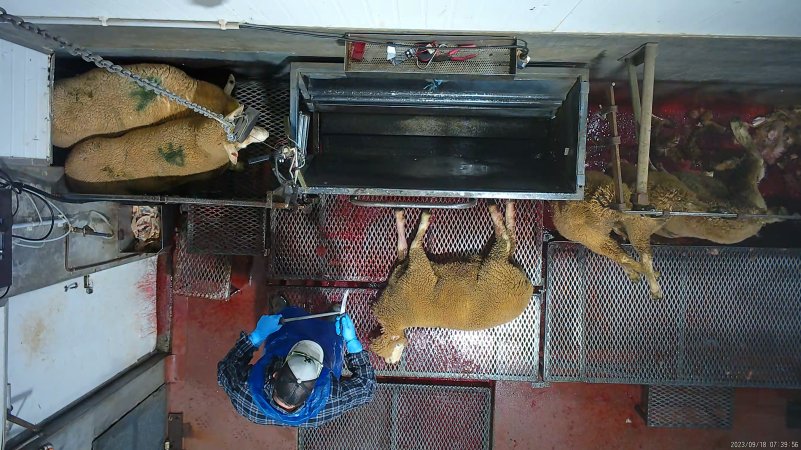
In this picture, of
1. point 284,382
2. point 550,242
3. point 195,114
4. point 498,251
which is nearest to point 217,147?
point 195,114

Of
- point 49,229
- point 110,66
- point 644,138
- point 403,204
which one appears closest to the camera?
point 110,66

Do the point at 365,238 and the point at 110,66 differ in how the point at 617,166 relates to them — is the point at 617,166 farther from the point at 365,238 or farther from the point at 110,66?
the point at 110,66

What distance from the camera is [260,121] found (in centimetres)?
384

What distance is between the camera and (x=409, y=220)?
419cm

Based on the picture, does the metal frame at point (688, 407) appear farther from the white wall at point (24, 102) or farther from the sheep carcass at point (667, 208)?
the white wall at point (24, 102)

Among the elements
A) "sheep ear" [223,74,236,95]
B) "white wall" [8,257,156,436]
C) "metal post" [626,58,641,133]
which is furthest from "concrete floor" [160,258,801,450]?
"metal post" [626,58,641,133]

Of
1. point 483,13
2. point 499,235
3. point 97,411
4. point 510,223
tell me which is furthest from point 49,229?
point 510,223

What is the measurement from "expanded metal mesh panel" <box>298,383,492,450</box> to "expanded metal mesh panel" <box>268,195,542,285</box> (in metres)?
1.23

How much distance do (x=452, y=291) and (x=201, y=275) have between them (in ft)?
7.45

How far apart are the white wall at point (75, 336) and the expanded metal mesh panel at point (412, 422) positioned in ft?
5.92

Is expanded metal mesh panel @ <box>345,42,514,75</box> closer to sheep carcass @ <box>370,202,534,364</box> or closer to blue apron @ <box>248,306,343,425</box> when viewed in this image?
sheep carcass @ <box>370,202,534,364</box>

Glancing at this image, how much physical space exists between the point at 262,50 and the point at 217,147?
0.76 m

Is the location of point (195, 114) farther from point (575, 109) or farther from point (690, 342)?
point (690, 342)

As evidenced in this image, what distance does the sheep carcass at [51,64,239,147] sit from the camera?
328cm
